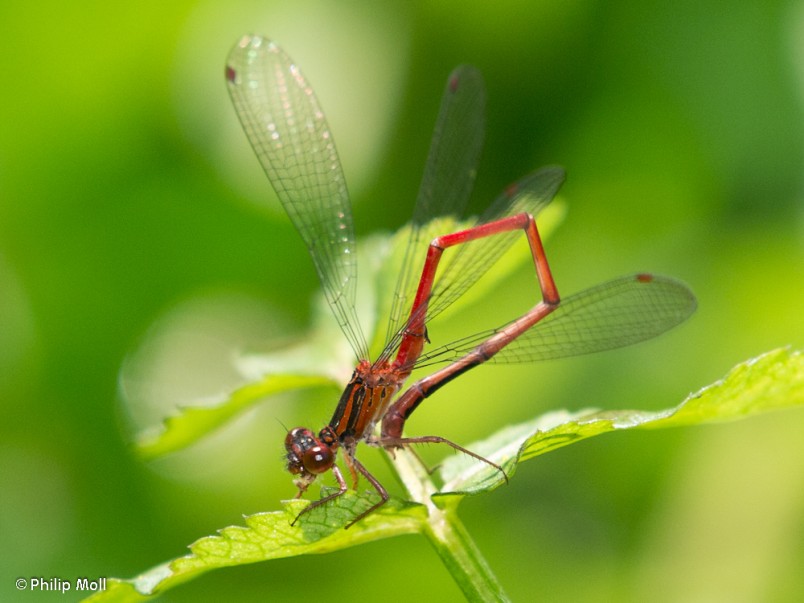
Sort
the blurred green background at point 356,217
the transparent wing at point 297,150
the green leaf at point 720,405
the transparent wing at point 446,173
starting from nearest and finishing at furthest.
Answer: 1. the green leaf at point 720,405
2. the transparent wing at point 446,173
3. the transparent wing at point 297,150
4. the blurred green background at point 356,217

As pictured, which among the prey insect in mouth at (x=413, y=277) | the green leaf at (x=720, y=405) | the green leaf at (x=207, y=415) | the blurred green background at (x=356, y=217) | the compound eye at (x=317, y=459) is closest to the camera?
the green leaf at (x=720, y=405)

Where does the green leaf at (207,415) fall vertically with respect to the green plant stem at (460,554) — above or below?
above

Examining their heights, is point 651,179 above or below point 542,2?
below

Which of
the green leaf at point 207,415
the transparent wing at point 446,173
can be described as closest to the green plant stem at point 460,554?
the green leaf at point 207,415

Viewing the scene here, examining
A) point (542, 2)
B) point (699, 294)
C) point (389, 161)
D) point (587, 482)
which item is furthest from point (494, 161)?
point (587, 482)

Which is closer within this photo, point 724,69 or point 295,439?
point 295,439

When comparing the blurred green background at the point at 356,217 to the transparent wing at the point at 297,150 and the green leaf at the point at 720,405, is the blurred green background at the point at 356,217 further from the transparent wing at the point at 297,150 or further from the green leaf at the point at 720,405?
the green leaf at the point at 720,405

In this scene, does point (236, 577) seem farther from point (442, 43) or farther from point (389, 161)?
point (442, 43)

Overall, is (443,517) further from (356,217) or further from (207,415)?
(356,217)

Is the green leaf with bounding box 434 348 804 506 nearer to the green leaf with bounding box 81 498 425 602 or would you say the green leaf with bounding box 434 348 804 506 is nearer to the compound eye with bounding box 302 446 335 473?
the green leaf with bounding box 81 498 425 602
